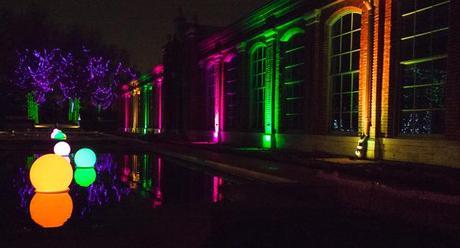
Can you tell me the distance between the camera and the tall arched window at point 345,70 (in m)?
18.1

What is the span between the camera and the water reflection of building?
14148 mm

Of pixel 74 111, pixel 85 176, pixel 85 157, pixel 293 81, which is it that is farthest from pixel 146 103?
pixel 85 176

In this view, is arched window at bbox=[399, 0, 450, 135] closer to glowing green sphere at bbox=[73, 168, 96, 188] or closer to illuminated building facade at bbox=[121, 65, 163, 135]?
glowing green sphere at bbox=[73, 168, 96, 188]

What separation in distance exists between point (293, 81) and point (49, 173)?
1441 centimetres

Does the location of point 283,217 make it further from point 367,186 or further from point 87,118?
point 87,118

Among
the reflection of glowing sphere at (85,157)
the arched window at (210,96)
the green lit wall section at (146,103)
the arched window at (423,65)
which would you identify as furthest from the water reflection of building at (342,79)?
the green lit wall section at (146,103)

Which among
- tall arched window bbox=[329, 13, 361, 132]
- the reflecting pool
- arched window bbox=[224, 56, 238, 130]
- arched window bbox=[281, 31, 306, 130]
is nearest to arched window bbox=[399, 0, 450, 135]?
tall arched window bbox=[329, 13, 361, 132]

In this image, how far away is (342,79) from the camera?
62.3 feet

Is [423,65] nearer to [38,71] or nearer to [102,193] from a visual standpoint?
[102,193]

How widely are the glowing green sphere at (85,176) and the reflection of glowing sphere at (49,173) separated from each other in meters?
1.31

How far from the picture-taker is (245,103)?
27500mm

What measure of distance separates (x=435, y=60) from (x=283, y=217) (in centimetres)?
931

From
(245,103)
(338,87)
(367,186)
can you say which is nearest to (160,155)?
(245,103)

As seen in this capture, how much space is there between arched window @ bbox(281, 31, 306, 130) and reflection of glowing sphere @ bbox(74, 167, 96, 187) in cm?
998
